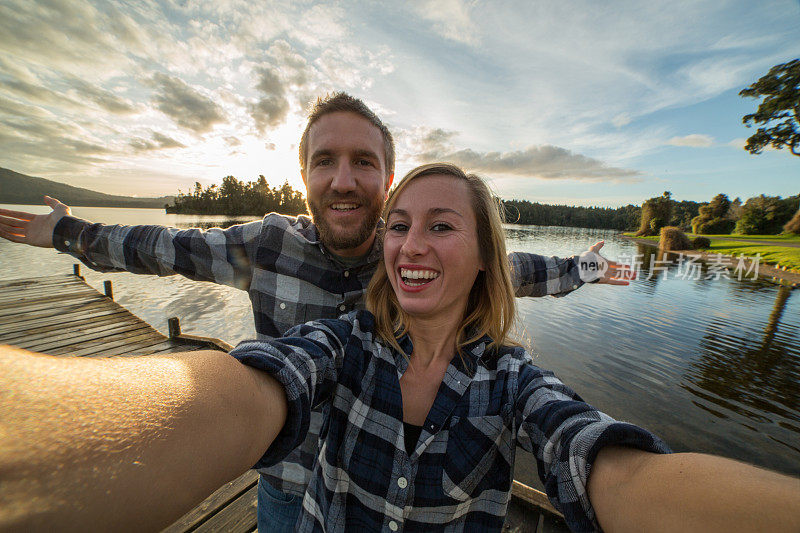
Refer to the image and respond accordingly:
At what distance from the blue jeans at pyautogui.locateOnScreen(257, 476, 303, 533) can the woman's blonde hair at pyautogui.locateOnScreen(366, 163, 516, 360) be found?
1742 mm

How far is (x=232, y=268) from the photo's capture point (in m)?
2.70

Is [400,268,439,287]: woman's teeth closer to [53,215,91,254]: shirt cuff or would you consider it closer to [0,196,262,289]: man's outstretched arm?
[0,196,262,289]: man's outstretched arm

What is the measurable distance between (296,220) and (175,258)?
1.18 metres

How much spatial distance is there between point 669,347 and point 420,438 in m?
13.9

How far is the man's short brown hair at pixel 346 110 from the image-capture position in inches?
107

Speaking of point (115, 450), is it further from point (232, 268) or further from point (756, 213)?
point (756, 213)

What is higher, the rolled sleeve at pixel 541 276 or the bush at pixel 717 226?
the bush at pixel 717 226

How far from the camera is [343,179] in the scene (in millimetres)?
2549

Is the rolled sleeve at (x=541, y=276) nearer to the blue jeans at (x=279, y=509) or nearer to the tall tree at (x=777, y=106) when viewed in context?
the blue jeans at (x=279, y=509)

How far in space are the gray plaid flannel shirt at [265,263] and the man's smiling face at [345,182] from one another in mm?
179

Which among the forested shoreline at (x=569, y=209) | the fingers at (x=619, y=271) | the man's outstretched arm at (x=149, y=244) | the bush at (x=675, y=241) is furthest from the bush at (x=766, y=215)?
the man's outstretched arm at (x=149, y=244)

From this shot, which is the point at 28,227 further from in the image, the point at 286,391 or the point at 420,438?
the point at 420,438

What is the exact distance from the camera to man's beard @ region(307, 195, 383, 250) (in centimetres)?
246

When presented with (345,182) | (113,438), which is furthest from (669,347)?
(113,438)
